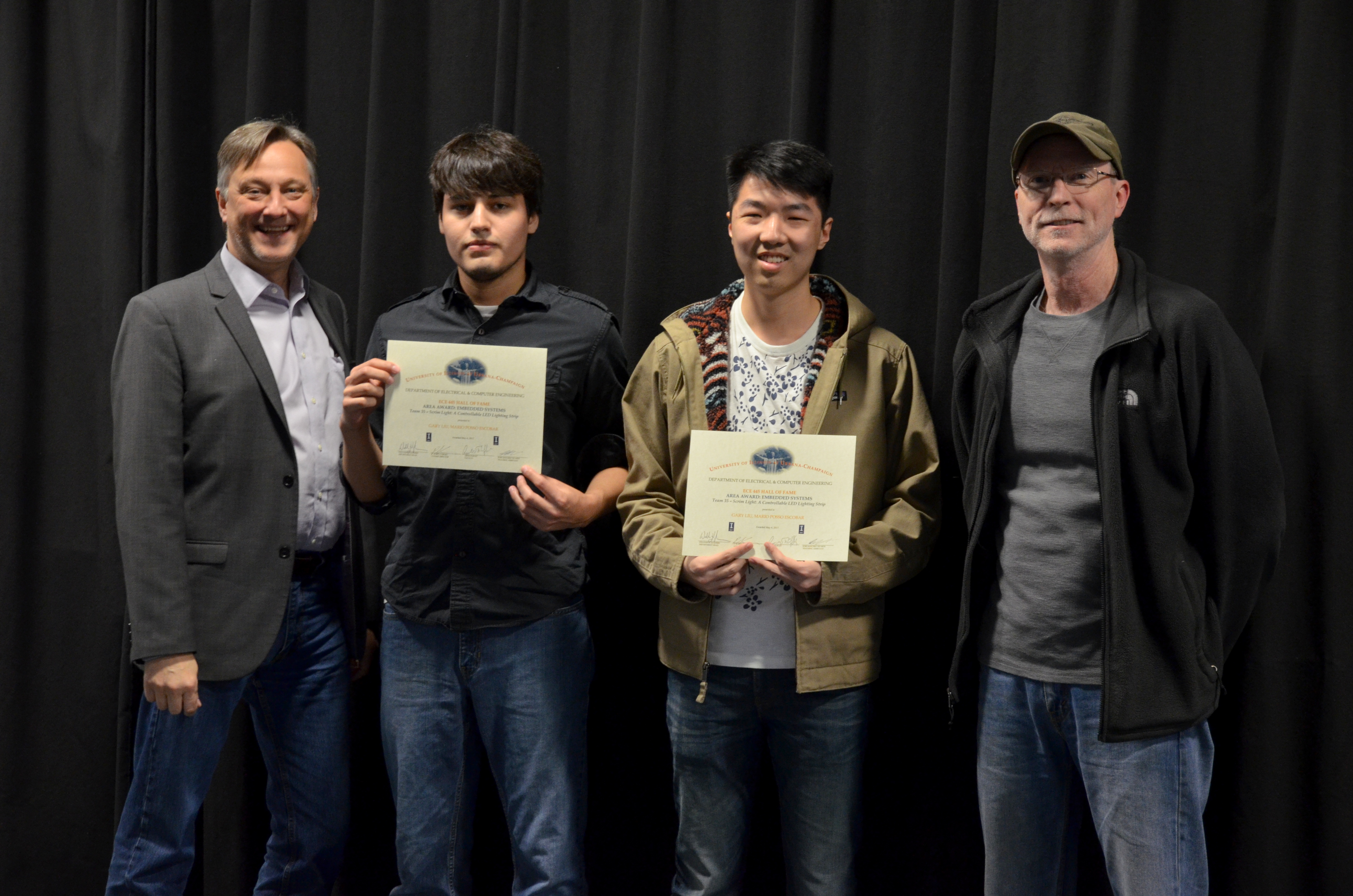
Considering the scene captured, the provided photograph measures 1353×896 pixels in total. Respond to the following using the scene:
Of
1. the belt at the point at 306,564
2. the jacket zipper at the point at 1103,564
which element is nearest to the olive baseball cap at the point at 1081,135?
the jacket zipper at the point at 1103,564

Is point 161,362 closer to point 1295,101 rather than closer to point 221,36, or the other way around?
point 221,36

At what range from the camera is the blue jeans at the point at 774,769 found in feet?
6.52

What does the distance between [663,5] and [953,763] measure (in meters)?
1.91

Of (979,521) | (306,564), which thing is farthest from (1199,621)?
(306,564)

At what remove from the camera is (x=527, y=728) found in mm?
2088

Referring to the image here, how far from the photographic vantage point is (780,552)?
190cm

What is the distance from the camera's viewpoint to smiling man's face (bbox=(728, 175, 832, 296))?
6.50ft

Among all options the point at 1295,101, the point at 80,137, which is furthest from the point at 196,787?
the point at 1295,101

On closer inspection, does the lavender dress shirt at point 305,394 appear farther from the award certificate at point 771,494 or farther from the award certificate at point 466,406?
the award certificate at point 771,494

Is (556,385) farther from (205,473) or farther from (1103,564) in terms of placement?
(1103,564)

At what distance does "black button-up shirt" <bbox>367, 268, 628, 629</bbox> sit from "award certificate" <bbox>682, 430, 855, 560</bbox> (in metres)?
0.35

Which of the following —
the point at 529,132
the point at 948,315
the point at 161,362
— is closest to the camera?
the point at 161,362

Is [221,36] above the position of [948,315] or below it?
above

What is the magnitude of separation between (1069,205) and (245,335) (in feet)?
5.27
